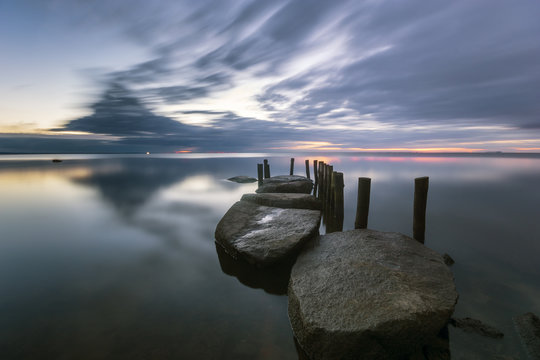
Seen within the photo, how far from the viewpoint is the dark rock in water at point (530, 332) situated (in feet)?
11.1

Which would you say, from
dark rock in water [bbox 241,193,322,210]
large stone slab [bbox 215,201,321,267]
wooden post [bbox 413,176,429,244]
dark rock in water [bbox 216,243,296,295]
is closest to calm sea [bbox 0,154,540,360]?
dark rock in water [bbox 216,243,296,295]

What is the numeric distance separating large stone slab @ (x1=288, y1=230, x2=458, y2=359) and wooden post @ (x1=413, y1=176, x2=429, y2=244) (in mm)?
1452

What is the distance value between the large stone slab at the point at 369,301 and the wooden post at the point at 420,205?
145 cm

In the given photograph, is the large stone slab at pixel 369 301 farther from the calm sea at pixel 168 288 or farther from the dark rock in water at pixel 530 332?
the dark rock in water at pixel 530 332

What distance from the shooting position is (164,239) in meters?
8.56

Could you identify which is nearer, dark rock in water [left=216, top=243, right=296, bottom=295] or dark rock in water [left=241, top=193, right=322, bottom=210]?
dark rock in water [left=216, top=243, right=296, bottom=295]

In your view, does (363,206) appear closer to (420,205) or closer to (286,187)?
(420,205)

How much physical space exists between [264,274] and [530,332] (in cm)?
449

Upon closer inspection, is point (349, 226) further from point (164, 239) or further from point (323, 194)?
point (164, 239)

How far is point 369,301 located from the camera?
3271 mm

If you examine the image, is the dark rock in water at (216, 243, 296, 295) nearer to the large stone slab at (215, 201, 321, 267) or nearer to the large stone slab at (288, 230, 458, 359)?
→ the large stone slab at (215, 201, 321, 267)

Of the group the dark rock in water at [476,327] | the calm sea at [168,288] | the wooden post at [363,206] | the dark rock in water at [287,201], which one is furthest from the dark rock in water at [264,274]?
the dark rock in water at [476,327]

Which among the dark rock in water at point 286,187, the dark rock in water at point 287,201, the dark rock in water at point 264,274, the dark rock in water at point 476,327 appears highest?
the dark rock in water at point 287,201

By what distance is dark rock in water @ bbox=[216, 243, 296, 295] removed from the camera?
5.27 metres
